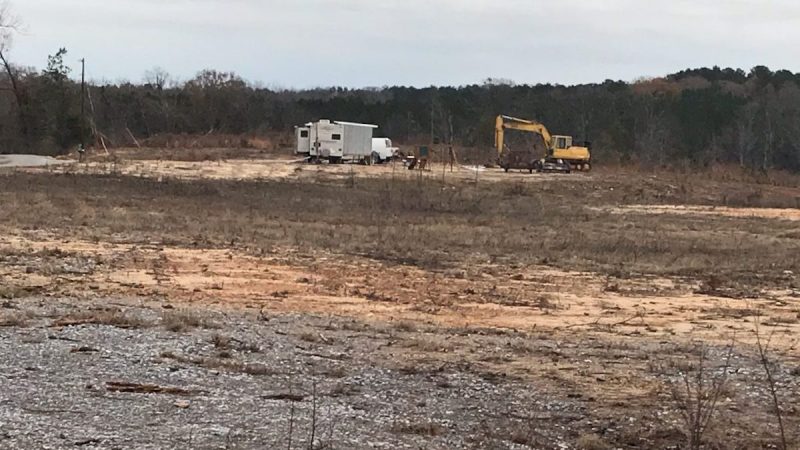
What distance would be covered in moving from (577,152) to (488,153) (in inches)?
360

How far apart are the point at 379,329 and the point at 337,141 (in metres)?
44.1

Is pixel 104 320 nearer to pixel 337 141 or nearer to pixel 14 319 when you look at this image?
pixel 14 319

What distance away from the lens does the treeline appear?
271 feet

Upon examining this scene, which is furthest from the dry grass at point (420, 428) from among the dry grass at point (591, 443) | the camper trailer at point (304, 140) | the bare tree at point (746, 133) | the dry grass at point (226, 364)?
the bare tree at point (746, 133)

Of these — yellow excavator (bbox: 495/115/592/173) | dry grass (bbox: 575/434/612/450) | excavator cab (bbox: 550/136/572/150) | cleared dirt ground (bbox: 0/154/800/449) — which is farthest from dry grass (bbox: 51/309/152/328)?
excavator cab (bbox: 550/136/572/150)

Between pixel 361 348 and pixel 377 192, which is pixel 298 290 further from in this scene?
pixel 377 192

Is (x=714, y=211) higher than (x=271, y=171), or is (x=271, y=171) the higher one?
(x=271, y=171)

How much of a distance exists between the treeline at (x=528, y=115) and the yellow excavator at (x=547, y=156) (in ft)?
42.1

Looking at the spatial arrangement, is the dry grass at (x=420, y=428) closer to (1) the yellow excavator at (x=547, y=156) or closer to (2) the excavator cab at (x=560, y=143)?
(1) the yellow excavator at (x=547, y=156)

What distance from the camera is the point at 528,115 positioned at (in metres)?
95.6

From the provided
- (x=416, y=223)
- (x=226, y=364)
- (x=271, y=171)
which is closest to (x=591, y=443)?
(x=226, y=364)

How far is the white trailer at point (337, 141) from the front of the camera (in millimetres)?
54875

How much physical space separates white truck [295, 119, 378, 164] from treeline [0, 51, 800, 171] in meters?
17.9

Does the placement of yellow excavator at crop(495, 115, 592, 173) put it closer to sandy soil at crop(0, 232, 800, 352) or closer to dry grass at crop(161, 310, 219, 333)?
sandy soil at crop(0, 232, 800, 352)
